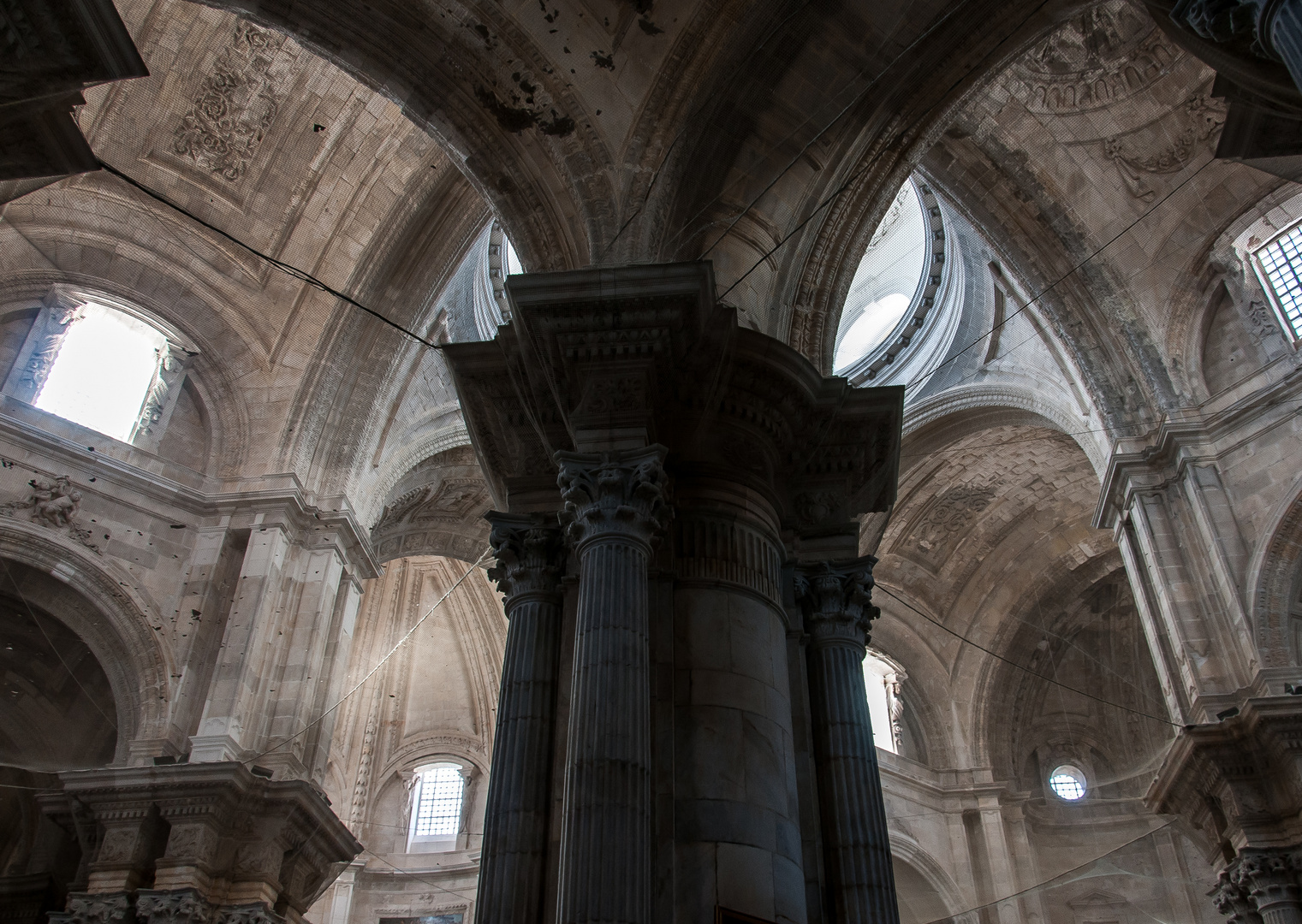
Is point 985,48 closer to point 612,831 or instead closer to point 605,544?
point 605,544

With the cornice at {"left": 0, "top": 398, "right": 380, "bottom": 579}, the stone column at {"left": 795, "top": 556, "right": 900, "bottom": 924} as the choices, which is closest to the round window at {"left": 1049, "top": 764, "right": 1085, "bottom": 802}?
the cornice at {"left": 0, "top": 398, "right": 380, "bottom": 579}

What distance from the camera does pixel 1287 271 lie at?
1286cm

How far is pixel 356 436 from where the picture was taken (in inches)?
554

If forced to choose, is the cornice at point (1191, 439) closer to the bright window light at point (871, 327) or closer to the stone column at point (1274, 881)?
the stone column at point (1274, 881)

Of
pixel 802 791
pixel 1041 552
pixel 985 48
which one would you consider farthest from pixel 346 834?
pixel 1041 552

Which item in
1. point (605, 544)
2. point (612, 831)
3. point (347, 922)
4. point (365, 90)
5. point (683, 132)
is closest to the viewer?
point (612, 831)

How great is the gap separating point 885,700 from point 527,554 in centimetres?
1597

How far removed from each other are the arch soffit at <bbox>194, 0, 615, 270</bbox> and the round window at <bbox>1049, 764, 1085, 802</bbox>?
695 inches

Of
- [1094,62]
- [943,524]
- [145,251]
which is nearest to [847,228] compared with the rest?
[1094,62]

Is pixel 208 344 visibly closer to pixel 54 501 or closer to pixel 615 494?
pixel 54 501

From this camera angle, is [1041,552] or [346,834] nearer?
[346,834]

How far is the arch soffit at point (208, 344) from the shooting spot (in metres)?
13.5

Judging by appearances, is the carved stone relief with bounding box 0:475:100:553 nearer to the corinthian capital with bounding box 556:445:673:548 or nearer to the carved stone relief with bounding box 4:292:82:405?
the carved stone relief with bounding box 4:292:82:405

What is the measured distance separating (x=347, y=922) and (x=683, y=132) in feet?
52.5
